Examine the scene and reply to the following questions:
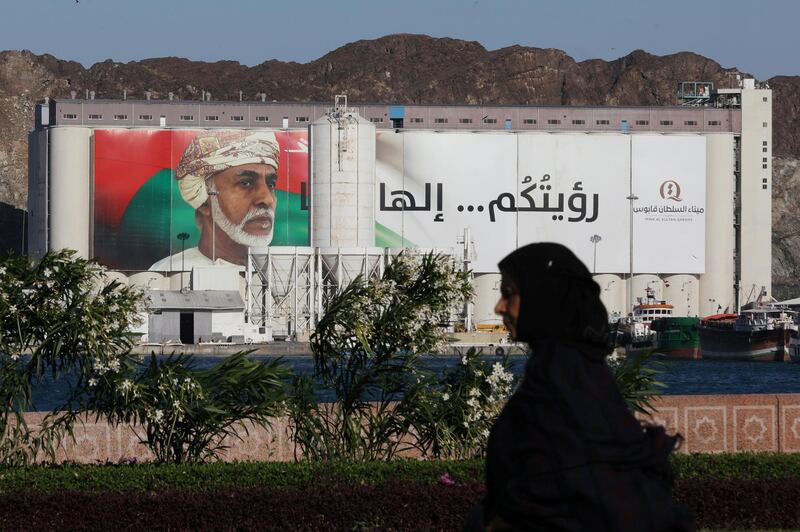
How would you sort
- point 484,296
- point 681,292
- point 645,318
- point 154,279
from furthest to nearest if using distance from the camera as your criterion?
point 681,292 < point 484,296 < point 154,279 < point 645,318

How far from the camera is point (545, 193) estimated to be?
118 metres

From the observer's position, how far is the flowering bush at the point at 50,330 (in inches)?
614

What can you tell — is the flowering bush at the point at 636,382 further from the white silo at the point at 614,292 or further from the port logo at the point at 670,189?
the port logo at the point at 670,189

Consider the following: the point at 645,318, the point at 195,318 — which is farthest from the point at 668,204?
the point at 195,318

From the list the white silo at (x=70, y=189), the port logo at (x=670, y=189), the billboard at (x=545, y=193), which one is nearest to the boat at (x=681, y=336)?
the billboard at (x=545, y=193)

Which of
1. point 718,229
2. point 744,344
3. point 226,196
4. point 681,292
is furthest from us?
point 718,229

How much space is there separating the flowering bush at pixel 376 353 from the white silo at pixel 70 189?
101882 millimetres

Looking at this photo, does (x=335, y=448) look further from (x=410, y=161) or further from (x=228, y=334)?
(x=410, y=161)

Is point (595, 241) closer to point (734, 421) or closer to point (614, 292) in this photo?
point (614, 292)

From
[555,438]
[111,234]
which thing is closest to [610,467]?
[555,438]

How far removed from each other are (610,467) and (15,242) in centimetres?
17086

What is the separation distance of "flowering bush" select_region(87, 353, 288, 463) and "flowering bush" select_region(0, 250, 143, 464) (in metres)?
0.28

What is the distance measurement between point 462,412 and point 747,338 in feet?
266

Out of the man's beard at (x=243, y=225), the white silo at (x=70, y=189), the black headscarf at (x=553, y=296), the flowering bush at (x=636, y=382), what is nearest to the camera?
the black headscarf at (x=553, y=296)
